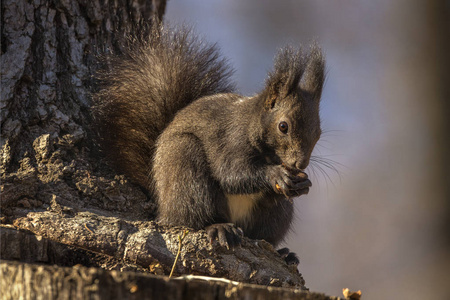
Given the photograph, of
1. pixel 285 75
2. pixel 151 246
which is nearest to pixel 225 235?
pixel 151 246

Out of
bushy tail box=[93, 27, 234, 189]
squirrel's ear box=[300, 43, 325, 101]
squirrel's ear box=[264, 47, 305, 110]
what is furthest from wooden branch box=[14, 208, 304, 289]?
squirrel's ear box=[300, 43, 325, 101]

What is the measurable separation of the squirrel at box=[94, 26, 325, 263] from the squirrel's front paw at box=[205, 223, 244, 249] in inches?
3.8

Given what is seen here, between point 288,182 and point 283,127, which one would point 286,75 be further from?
point 288,182

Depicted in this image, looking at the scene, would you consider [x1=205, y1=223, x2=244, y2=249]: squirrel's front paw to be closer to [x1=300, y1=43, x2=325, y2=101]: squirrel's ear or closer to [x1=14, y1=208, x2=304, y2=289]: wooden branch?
[x1=14, y1=208, x2=304, y2=289]: wooden branch

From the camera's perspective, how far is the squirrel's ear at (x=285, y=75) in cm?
246

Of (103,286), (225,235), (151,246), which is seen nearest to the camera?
(103,286)

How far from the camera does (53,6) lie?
2.41 meters

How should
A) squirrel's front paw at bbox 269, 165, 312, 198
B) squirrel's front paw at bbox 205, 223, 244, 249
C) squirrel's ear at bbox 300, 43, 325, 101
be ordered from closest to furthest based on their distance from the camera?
squirrel's front paw at bbox 205, 223, 244, 249
squirrel's front paw at bbox 269, 165, 312, 198
squirrel's ear at bbox 300, 43, 325, 101

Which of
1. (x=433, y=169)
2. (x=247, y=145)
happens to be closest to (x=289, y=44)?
(x=247, y=145)

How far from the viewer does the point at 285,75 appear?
247 cm

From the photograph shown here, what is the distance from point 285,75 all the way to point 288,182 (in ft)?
1.58

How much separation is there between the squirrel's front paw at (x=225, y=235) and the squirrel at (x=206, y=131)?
10 centimetres

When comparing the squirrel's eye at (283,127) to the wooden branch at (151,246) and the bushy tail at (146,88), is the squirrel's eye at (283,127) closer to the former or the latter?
the bushy tail at (146,88)

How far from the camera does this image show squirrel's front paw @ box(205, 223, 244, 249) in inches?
79.0
